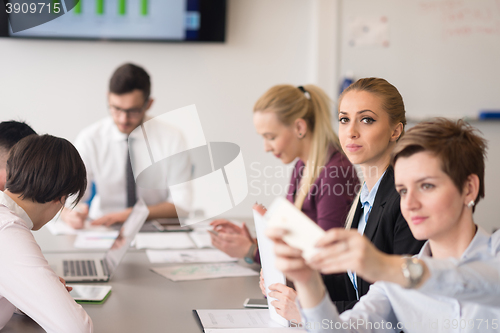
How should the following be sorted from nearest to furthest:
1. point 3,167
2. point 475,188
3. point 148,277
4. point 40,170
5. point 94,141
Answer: point 475,188 < point 40,170 < point 3,167 < point 148,277 < point 94,141

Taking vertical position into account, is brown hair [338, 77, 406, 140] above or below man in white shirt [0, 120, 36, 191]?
above

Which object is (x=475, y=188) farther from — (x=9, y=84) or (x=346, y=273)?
(x=9, y=84)

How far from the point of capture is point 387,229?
45.0 inches

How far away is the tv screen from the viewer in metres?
2.91

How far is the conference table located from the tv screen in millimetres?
1827

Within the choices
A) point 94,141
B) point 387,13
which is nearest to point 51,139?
point 94,141

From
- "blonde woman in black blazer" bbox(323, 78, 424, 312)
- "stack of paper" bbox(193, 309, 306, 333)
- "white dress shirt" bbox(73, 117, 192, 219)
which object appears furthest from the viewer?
"white dress shirt" bbox(73, 117, 192, 219)

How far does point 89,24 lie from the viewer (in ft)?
9.75

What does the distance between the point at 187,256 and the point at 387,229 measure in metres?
0.83

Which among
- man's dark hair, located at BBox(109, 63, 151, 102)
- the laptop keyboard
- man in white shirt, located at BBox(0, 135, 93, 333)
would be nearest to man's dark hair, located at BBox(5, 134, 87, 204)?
man in white shirt, located at BBox(0, 135, 93, 333)

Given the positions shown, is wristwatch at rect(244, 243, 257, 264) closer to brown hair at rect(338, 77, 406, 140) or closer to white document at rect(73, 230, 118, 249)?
white document at rect(73, 230, 118, 249)

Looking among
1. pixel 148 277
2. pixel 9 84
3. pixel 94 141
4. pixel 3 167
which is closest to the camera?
pixel 3 167

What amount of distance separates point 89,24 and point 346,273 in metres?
2.42

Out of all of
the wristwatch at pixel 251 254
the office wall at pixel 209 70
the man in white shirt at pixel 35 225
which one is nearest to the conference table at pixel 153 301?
the wristwatch at pixel 251 254
